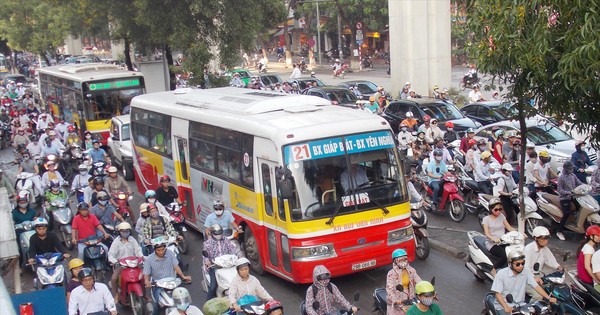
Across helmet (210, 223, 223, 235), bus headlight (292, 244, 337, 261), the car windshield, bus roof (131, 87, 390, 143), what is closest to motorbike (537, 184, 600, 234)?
bus roof (131, 87, 390, 143)

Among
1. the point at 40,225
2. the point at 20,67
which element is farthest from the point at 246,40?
the point at 20,67

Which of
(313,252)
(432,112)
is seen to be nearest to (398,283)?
(313,252)

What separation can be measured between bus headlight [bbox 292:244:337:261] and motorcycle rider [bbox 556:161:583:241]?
4.95 m

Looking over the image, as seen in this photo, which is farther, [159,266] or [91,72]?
[91,72]

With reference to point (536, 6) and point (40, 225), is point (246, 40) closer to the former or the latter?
point (40, 225)

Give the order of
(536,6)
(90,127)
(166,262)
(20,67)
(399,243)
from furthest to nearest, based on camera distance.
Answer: (20,67)
(90,127)
(399,243)
(166,262)
(536,6)

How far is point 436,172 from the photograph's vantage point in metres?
15.4

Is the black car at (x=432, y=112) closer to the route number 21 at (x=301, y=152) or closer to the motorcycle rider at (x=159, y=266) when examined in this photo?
the route number 21 at (x=301, y=152)

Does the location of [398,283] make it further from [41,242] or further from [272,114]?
[41,242]

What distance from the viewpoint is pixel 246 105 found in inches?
508

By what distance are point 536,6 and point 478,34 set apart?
3.95 ft

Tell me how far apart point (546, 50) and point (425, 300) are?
3.76 metres

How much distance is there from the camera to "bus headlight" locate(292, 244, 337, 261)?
10.5 m

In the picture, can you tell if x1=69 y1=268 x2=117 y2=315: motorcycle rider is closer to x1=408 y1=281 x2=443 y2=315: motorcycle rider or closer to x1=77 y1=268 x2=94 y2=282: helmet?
x1=77 y1=268 x2=94 y2=282: helmet
